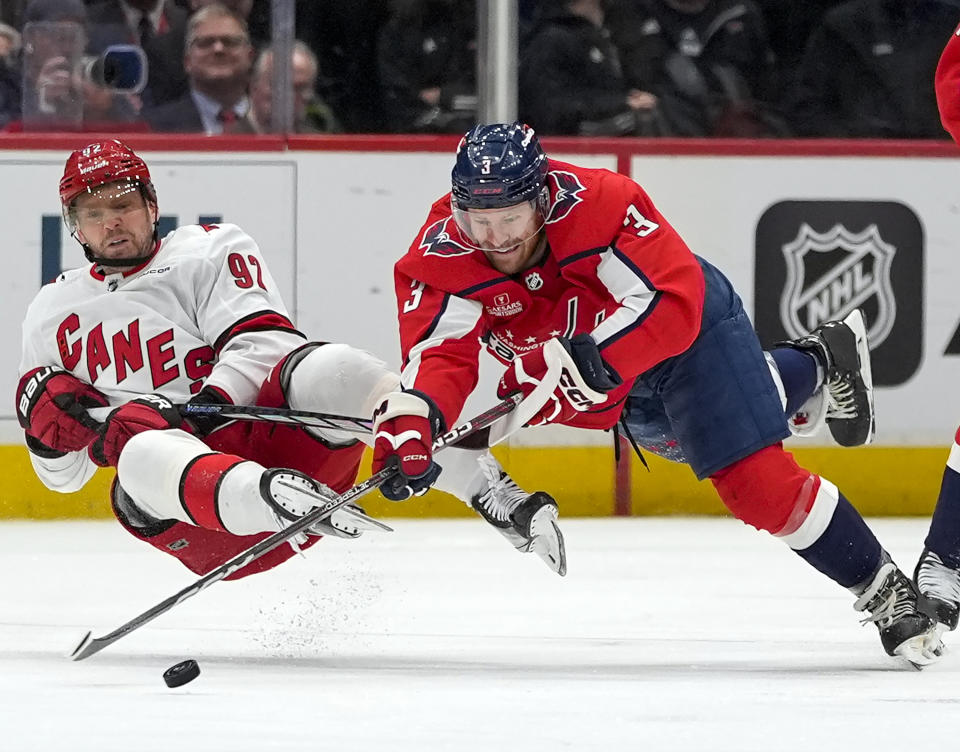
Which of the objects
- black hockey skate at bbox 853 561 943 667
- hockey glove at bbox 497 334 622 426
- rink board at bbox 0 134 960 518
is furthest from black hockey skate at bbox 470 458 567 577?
rink board at bbox 0 134 960 518

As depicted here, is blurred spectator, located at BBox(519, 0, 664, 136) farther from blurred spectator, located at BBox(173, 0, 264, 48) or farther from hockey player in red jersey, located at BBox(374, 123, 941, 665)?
hockey player in red jersey, located at BBox(374, 123, 941, 665)

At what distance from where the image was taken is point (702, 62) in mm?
5098

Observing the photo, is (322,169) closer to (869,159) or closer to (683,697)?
(869,159)

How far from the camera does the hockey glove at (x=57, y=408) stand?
122 inches

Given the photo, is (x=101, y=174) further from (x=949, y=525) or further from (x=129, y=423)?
(x=949, y=525)

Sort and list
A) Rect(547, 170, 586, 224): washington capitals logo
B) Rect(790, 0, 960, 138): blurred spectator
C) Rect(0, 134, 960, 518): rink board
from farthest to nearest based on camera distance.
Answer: Rect(790, 0, 960, 138): blurred spectator
Rect(0, 134, 960, 518): rink board
Rect(547, 170, 586, 224): washington capitals logo

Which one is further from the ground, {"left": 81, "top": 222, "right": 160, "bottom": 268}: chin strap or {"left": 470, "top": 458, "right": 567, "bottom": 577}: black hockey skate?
{"left": 81, "top": 222, "right": 160, "bottom": 268}: chin strap

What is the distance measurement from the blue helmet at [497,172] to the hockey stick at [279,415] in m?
0.45

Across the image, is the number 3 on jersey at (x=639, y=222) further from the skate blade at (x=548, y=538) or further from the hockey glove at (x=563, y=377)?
the skate blade at (x=548, y=538)

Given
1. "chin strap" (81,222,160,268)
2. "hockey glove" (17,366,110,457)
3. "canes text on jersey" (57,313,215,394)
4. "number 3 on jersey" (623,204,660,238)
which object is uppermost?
"number 3 on jersey" (623,204,660,238)

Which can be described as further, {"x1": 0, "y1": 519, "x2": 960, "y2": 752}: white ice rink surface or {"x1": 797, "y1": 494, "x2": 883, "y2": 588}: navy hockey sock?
{"x1": 797, "y1": 494, "x2": 883, "y2": 588}: navy hockey sock

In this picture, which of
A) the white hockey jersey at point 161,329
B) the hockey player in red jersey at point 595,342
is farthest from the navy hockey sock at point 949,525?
the white hockey jersey at point 161,329

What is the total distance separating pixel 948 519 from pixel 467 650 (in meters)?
0.89

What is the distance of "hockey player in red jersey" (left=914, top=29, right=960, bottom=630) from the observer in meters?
3.05
